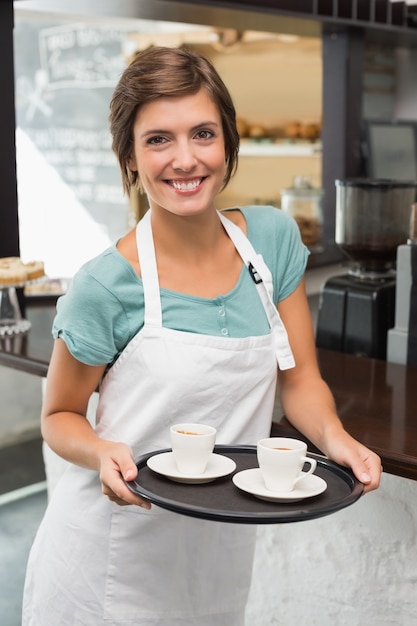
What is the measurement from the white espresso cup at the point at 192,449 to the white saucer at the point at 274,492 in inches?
2.2

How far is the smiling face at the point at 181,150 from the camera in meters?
1.33

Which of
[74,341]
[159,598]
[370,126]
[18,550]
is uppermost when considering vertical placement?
[370,126]

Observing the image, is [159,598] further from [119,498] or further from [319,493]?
[319,493]

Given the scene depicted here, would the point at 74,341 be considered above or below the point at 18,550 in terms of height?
above

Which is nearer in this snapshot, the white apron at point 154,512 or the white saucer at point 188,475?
the white saucer at point 188,475

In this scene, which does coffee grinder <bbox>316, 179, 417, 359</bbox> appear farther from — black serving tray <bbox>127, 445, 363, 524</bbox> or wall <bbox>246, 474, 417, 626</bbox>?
black serving tray <bbox>127, 445, 363, 524</bbox>

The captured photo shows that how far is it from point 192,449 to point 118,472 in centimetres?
12

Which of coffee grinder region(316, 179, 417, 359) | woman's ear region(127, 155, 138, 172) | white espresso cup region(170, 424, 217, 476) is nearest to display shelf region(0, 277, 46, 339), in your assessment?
coffee grinder region(316, 179, 417, 359)

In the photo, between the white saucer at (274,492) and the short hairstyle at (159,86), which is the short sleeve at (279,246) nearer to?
the short hairstyle at (159,86)

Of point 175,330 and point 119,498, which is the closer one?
point 119,498

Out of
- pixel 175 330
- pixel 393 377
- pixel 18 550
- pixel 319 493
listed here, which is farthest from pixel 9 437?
pixel 319 493

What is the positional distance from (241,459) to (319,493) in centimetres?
19

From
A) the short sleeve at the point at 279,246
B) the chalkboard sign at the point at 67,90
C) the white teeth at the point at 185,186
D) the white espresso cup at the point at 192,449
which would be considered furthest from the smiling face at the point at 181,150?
the chalkboard sign at the point at 67,90

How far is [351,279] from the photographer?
2283mm
